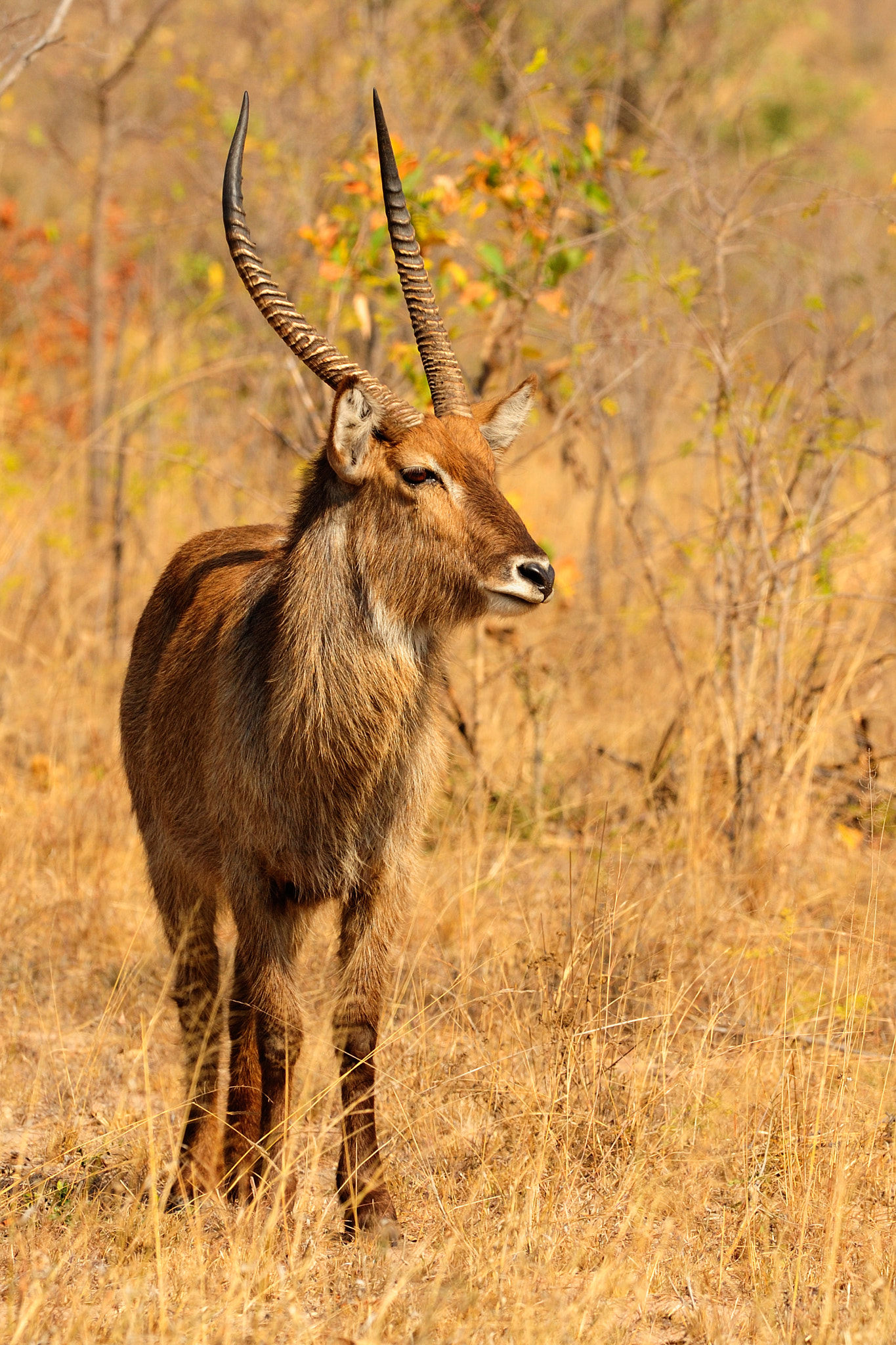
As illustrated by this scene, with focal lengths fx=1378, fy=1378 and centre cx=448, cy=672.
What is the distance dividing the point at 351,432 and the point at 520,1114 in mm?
1752

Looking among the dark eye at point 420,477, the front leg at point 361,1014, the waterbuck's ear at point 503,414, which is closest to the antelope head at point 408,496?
the dark eye at point 420,477

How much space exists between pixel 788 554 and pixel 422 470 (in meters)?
2.63

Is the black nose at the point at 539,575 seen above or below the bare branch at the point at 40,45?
below

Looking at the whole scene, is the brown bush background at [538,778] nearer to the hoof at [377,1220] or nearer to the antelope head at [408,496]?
the hoof at [377,1220]

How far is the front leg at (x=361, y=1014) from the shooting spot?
3.41 metres

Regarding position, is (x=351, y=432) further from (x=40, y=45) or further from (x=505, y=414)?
(x=40, y=45)

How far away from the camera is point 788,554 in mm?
5559

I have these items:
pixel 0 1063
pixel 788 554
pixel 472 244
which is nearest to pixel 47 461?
pixel 472 244

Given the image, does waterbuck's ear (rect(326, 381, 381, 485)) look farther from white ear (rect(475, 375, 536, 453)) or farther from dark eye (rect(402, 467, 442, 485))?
white ear (rect(475, 375, 536, 453))

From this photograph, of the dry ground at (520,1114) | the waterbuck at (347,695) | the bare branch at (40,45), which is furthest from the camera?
the bare branch at (40,45)

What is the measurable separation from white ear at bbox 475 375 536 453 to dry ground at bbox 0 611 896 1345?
1.17 metres

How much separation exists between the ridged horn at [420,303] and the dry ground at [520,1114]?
4.29 ft

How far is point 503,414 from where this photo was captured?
12.2 ft

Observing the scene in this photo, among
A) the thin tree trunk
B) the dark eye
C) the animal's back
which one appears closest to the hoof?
the animal's back
